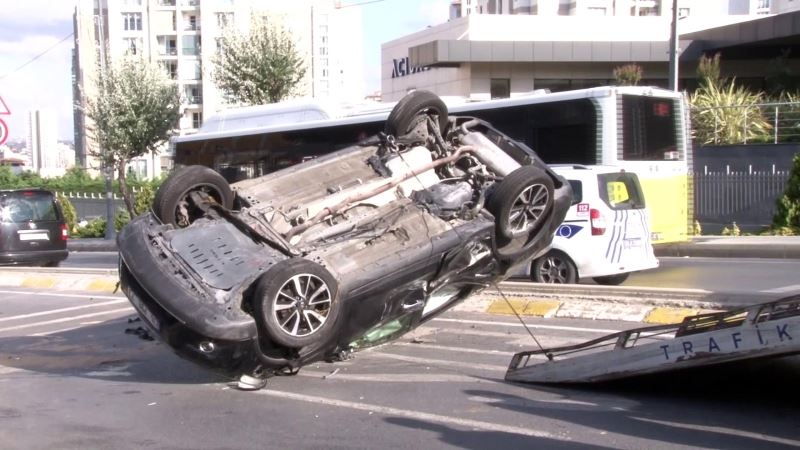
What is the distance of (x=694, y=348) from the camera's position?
6.12 metres

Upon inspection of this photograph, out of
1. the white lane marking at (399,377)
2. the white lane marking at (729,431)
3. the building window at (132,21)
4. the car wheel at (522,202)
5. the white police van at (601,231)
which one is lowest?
the white lane marking at (399,377)

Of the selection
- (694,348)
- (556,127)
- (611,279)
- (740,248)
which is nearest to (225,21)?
(556,127)

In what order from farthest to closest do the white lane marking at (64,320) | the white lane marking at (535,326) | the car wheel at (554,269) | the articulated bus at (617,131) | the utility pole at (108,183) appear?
the utility pole at (108,183) < the articulated bus at (617,131) < the car wheel at (554,269) < the white lane marking at (64,320) < the white lane marking at (535,326)

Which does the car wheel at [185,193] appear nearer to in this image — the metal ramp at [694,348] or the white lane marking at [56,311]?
the metal ramp at [694,348]

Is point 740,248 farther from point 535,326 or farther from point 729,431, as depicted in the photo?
point 729,431

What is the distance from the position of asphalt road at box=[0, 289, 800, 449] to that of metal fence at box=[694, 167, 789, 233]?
671 inches

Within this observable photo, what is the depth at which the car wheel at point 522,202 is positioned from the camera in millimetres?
7410

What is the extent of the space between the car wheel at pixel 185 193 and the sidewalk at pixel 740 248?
1323 cm

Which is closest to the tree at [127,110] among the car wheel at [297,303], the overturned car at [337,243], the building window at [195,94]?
the overturned car at [337,243]

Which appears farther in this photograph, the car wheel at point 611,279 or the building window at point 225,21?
the building window at point 225,21

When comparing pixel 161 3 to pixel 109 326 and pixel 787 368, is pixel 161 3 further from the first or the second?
pixel 787 368

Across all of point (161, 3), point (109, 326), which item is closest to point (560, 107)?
A: point (109, 326)

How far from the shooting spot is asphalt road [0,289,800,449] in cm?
595

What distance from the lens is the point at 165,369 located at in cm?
849
